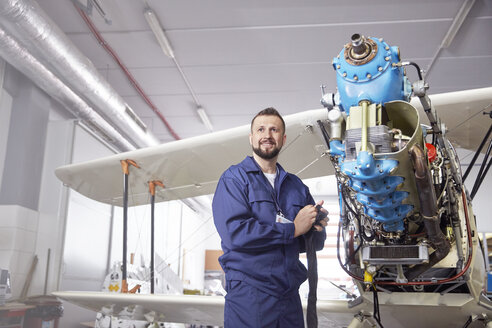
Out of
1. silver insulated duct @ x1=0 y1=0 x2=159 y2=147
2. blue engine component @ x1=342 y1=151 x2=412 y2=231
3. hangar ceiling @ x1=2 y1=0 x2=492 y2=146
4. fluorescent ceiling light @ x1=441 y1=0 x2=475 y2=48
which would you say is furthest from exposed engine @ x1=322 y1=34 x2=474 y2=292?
fluorescent ceiling light @ x1=441 y1=0 x2=475 y2=48

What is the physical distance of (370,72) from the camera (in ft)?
5.87

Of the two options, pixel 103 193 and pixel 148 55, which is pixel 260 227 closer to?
pixel 103 193

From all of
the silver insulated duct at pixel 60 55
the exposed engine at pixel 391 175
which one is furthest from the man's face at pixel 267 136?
the silver insulated duct at pixel 60 55

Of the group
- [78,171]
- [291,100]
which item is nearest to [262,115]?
[78,171]

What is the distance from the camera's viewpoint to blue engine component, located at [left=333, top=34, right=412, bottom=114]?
178cm

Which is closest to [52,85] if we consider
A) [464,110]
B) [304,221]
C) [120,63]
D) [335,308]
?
[120,63]

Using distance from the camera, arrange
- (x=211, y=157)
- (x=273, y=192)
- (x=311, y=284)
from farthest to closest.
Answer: (x=211, y=157), (x=273, y=192), (x=311, y=284)

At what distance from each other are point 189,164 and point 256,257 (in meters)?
2.80

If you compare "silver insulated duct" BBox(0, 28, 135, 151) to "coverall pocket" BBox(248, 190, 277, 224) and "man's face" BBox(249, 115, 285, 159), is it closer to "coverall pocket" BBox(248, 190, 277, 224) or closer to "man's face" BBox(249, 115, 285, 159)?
"man's face" BBox(249, 115, 285, 159)

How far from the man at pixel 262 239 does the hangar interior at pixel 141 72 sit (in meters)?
3.11

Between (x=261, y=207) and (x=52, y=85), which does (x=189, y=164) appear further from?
(x=261, y=207)

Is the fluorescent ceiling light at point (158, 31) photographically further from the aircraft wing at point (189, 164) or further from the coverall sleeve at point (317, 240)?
the coverall sleeve at point (317, 240)

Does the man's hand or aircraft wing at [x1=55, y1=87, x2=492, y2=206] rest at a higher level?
aircraft wing at [x1=55, y1=87, x2=492, y2=206]

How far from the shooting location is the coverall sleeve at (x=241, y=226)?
1.84 metres
